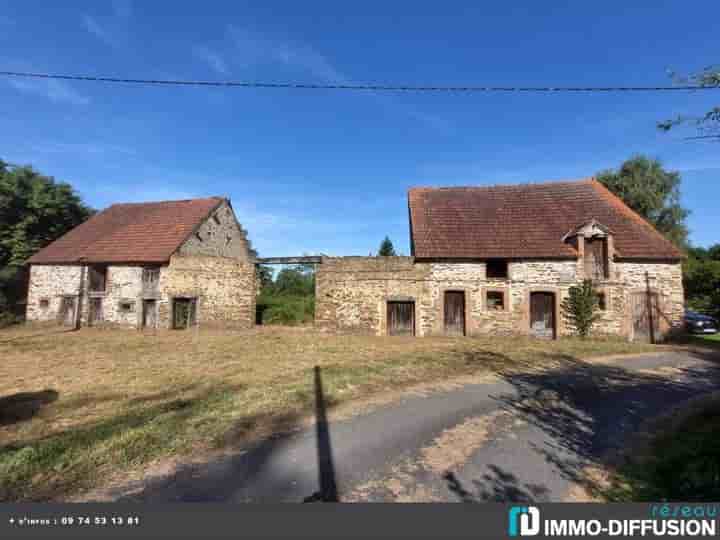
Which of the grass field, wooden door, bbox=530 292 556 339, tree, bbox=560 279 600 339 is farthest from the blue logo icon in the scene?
tree, bbox=560 279 600 339

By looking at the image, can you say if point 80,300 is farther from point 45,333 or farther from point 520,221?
point 520,221

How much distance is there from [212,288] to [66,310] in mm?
8696

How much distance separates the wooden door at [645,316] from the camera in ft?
44.3

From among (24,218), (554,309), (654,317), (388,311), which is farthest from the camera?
(24,218)

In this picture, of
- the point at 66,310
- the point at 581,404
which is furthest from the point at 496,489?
the point at 66,310

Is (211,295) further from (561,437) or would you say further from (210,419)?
(561,437)

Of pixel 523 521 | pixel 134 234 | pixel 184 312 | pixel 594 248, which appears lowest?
pixel 523 521

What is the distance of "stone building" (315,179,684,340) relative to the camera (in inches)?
537

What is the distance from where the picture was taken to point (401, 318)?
49.9 ft

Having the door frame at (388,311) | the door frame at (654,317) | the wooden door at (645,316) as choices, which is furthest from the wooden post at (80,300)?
the wooden door at (645,316)

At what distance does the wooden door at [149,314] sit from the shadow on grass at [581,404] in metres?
16.5

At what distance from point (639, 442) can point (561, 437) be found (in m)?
1.05

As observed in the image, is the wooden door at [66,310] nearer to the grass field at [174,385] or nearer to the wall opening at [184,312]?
the grass field at [174,385]

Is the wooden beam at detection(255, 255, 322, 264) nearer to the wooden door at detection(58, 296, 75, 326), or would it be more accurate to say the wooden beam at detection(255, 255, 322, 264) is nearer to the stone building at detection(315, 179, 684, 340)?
the stone building at detection(315, 179, 684, 340)
